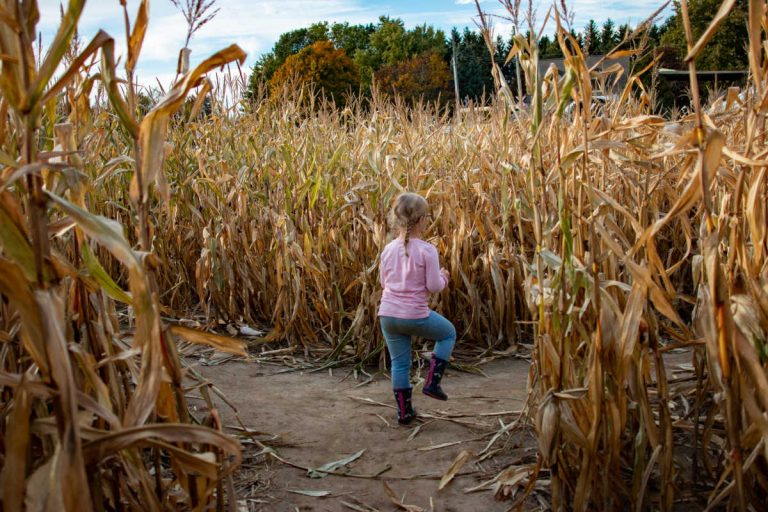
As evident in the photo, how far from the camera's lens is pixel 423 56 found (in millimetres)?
31859

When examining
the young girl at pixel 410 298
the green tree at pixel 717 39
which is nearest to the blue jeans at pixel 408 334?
the young girl at pixel 410 298

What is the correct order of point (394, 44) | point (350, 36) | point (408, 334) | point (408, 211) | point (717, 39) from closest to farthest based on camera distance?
point (408, 211), point (408, 334), point (717, 39), point (394, 44), point (350, 36)

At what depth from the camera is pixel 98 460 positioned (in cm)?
138

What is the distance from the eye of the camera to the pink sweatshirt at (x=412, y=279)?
10.7 feet

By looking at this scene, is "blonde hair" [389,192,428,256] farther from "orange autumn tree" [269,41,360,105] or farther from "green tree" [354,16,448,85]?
"green tree" [354,16,448,85]

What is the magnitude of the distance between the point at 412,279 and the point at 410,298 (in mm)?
87

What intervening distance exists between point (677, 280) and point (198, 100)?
145 inches

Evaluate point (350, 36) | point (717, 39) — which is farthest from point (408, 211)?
point (350, 36)

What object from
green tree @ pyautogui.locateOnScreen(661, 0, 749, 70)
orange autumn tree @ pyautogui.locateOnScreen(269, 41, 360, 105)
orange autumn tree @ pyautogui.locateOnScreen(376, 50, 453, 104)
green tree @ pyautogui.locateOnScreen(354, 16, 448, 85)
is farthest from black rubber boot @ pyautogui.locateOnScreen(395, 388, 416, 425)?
green tree @ pyautogui.locateOnScreen(354, 16, 448, 85)

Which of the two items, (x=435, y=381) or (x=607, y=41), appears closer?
(x=435, y=381)

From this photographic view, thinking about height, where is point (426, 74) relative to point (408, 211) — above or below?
above

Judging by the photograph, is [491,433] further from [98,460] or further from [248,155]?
[248,155]

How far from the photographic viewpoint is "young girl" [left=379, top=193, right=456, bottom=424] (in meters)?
3.22

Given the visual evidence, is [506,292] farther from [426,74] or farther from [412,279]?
[426,74]
